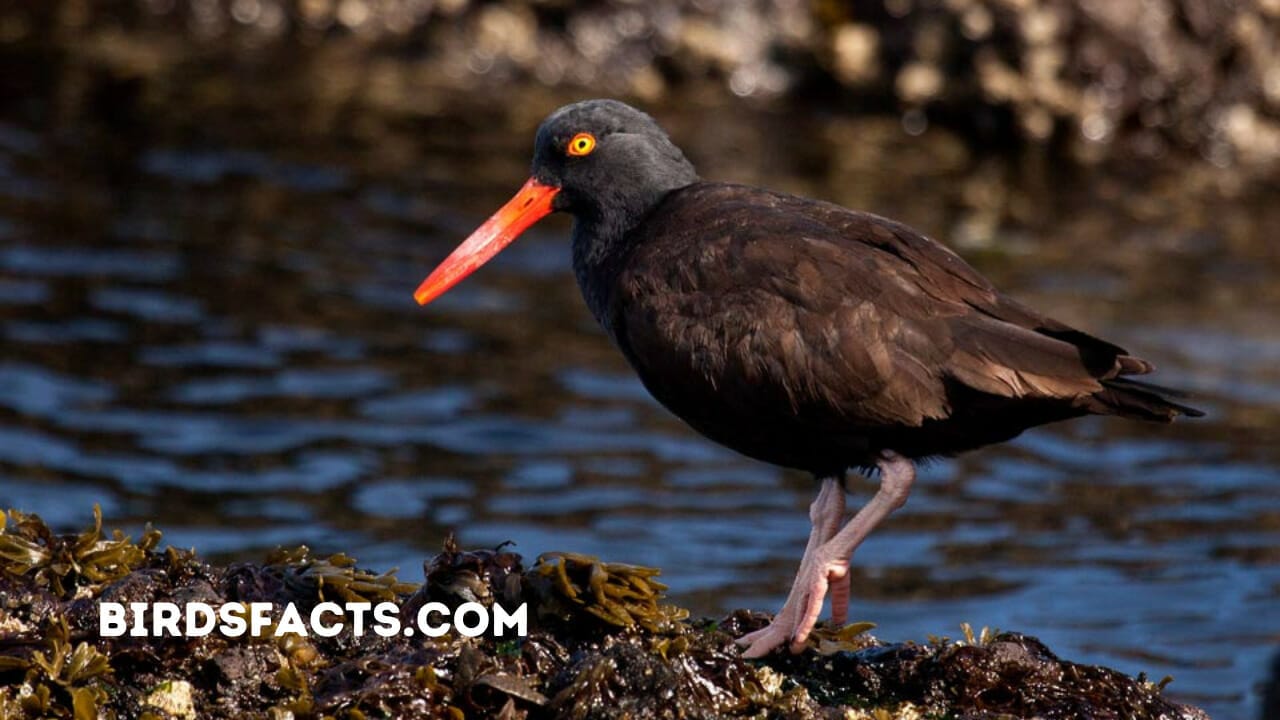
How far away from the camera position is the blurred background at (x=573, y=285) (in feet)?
28.7

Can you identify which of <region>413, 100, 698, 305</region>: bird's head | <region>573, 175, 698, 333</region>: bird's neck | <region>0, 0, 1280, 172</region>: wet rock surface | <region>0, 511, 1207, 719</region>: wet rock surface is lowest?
<region>0, 511, 1207, 719</region>: wet rock surface

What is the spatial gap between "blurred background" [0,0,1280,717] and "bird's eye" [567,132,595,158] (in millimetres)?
2490

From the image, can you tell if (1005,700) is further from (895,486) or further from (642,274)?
(642,274)

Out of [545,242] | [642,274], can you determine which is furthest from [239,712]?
[545,242]

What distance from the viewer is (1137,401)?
4926 millimetres

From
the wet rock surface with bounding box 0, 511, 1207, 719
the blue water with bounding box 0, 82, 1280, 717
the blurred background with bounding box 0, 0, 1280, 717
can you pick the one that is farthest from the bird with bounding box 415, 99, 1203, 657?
the blue water with bounding box 0, 82, 1280, 717

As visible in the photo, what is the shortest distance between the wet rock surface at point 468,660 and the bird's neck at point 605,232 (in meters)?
1.24

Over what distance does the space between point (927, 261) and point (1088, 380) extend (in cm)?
61

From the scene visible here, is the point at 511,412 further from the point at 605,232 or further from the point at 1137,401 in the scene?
the point at 1137,401

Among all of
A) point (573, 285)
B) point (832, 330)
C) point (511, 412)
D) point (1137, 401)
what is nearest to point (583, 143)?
point (832, 330)

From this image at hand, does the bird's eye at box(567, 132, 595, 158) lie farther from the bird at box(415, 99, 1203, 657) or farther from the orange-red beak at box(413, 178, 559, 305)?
the bird at box(415, 99, 1203, 657)

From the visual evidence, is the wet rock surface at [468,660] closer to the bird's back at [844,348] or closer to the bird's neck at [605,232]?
the bird's back at [844,348]

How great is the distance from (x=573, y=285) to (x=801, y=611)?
6.76 metres

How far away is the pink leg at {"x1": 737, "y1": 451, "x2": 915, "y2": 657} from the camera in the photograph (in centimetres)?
491
